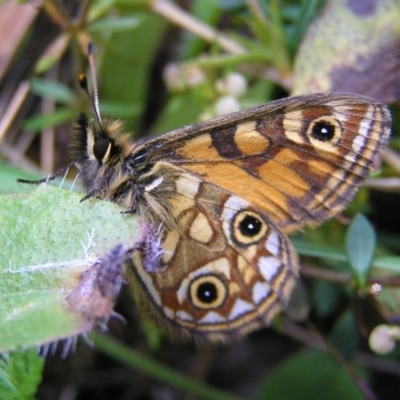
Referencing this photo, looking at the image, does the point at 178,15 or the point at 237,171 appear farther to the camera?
the point at 178,15

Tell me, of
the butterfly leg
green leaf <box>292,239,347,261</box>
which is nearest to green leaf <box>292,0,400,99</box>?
green leaf <box>292,239,347,261</box>

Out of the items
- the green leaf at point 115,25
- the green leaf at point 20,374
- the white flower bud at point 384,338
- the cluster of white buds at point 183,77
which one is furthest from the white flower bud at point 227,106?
the green leaf at point 20,374

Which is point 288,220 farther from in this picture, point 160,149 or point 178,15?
point 178,15

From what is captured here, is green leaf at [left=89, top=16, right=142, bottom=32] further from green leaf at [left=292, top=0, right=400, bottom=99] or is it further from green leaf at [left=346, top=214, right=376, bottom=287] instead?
green leaf at [left=346, top=214, right=376, bottom=287]

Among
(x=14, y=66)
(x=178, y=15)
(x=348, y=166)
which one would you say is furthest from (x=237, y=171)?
(x=14, y=66)

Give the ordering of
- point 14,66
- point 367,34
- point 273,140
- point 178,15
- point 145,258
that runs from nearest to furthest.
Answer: point 145,258 → point 273,140 → point 367,34 → point 178,15 → point 14,66

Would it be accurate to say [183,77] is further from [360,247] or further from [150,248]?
[150,248]

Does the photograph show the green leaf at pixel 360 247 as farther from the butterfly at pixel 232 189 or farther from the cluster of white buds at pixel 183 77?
the cluster of white buds at pixel 183 77
